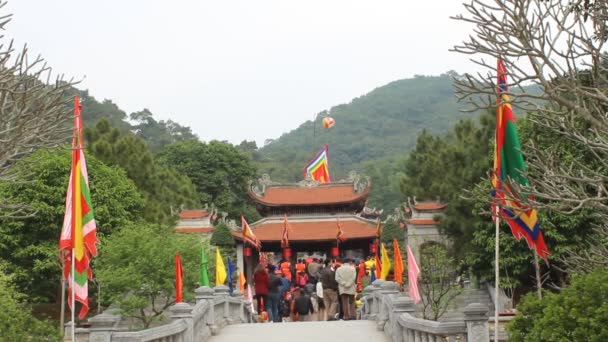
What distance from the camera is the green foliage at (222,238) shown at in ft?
140

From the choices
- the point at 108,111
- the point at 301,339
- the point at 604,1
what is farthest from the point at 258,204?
the point at 108,111

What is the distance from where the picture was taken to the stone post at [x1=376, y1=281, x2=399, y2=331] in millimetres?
17192

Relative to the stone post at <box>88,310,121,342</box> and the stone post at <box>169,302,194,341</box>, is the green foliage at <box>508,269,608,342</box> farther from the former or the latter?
the stone post at <box>169,302,194,341</box>

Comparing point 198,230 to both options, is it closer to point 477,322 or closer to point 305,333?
point 305,333

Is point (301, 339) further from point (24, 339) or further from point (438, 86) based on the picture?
point (438, 86)

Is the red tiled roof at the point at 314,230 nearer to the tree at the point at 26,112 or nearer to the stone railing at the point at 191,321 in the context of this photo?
the stone railing at the point at 191,321

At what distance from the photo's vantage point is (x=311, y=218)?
156 feet

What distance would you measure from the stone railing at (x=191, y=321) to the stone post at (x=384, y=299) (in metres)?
3.18

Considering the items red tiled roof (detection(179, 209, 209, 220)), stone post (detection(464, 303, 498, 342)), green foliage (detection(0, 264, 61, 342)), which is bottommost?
green foliage (detection(0, 264, 61, 342))

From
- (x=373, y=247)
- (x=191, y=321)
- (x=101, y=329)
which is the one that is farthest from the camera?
(x=373, y=247)

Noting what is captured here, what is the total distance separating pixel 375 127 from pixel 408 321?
406 ft

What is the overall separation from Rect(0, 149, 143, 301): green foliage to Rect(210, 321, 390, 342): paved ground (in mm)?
11078

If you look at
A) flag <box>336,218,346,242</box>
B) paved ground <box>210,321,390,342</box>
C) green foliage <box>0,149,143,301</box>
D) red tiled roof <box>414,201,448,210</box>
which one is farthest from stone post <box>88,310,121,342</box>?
flag <box>336,218,346,242</box>

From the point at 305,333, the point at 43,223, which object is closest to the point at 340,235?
the point at 43,223
